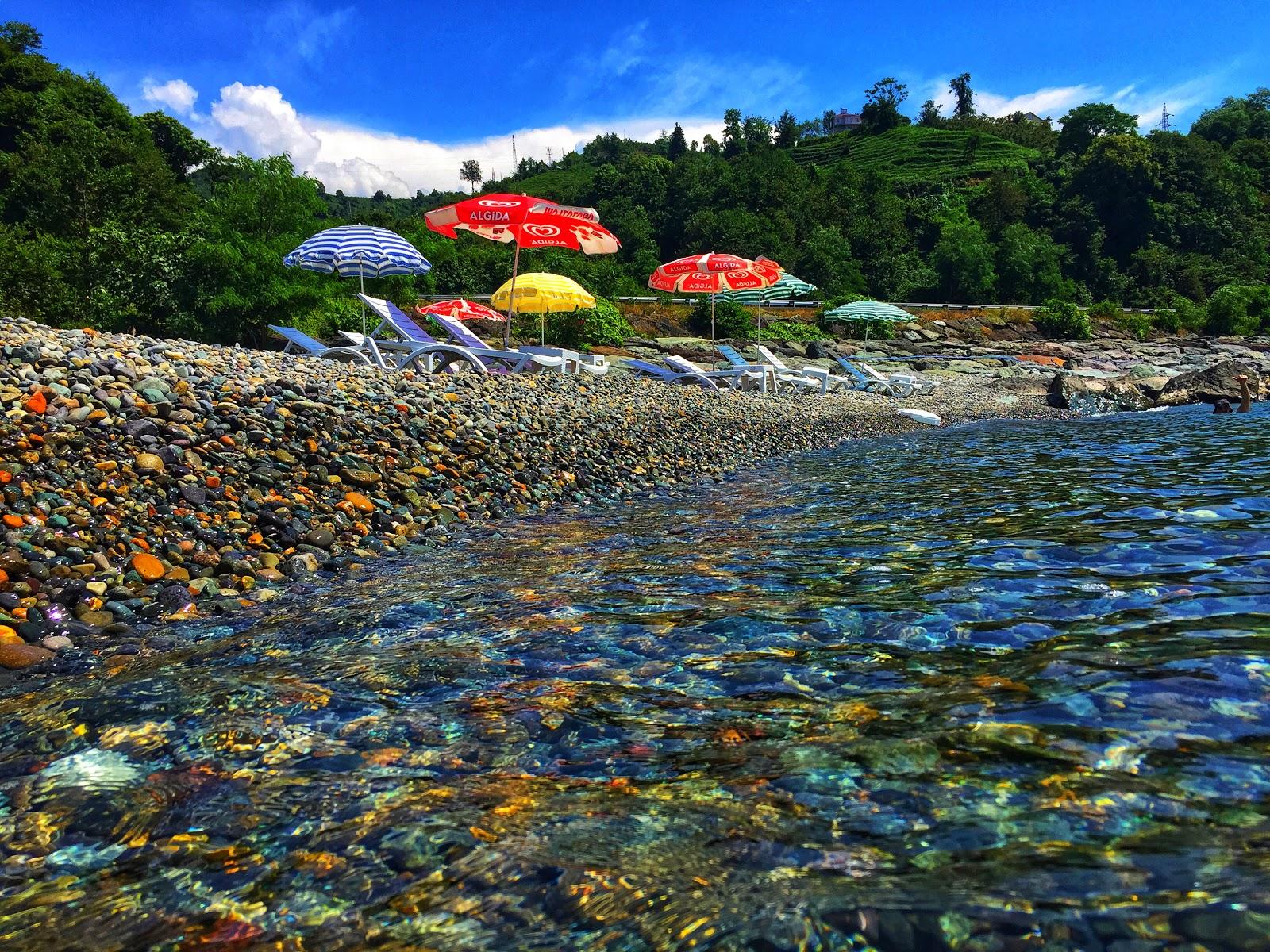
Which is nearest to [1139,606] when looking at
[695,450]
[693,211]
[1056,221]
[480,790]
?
[480,790]

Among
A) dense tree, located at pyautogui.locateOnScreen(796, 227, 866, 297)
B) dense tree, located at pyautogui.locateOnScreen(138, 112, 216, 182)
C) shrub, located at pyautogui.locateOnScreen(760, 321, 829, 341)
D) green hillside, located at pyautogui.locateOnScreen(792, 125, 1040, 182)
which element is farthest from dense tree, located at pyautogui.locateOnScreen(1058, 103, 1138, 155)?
dense tree, located at pyautogui.locateOnScreen(138, 112, 216, 182)

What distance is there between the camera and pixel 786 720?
2289 millimetres

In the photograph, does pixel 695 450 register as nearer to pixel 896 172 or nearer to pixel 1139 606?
pixel 1139 606

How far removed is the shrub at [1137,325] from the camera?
42.0 meters

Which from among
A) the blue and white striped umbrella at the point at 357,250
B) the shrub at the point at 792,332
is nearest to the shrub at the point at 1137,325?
the shrub at the point at 792,332

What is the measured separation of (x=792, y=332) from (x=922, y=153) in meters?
83.3

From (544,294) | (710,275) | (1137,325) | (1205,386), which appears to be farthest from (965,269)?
(544,294)

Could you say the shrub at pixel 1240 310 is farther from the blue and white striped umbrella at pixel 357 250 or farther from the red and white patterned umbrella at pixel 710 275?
the blue and white striped umbrella at pixel 357 250

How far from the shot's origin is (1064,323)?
134ft

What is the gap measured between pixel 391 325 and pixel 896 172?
94.5 m

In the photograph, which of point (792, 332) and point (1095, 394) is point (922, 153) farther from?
point (1095, 394)

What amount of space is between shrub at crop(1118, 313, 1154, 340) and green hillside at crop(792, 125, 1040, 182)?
4017cm

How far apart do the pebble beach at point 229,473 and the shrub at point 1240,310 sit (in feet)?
164

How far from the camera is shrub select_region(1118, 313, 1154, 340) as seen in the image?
4201cm
